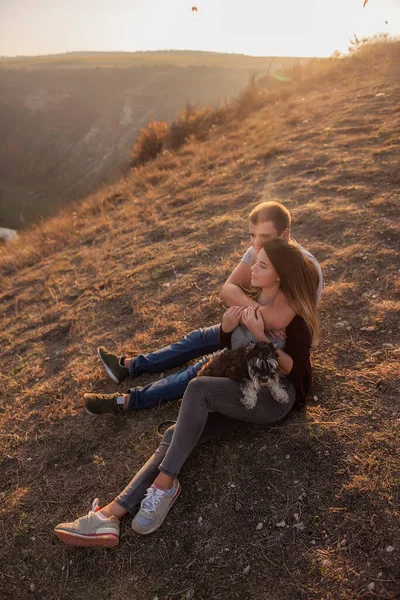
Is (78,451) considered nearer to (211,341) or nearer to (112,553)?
(112,553)

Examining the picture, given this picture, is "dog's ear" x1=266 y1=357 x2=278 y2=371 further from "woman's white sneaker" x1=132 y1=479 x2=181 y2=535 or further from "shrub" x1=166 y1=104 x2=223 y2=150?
"shrub" x1=166 y1=104 x2=223 y2=150

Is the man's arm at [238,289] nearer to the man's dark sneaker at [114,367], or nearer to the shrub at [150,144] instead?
the man's dark sneaker at [114,367]

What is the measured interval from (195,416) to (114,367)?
5.22ft

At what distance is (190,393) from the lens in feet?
8.86

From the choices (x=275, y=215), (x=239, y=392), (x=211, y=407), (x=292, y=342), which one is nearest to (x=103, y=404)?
(x=211, y=407)

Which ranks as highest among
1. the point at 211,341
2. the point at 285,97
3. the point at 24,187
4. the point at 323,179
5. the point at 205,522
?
the point at 285,97

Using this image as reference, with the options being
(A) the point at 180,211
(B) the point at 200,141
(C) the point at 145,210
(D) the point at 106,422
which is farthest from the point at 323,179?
(B) the point at 200,141

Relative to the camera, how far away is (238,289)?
3.25 m

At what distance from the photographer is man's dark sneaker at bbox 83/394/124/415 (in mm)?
3496

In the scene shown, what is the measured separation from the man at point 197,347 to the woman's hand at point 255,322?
50 millimetres

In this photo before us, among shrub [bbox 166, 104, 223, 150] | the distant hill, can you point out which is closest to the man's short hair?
shrub [bbox 166, 104, 223, 150]

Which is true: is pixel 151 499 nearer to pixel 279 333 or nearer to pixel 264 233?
pixel 279 333

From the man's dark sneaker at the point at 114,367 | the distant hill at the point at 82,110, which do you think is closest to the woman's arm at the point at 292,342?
the man's dark sneaker at the point at 114,367

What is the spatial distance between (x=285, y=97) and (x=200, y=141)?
11.5ft
